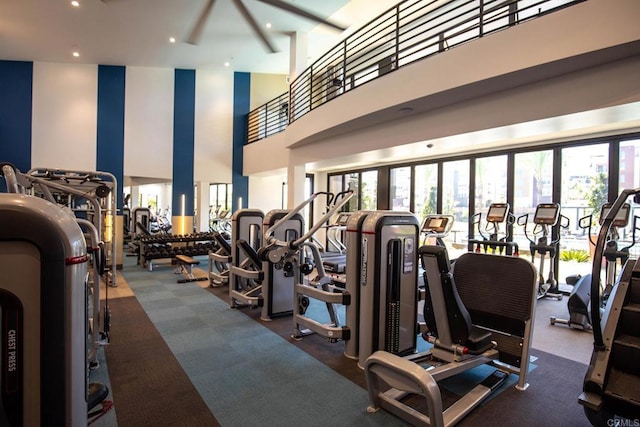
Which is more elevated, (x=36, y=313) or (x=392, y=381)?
(x=36, y=313)

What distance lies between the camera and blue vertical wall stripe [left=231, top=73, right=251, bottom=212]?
1069 cm

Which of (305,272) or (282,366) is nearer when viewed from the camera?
(282,366)

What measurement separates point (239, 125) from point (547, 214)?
8476 mm

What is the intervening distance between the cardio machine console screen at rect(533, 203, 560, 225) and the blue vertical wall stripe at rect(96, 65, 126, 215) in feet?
29.3

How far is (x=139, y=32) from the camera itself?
730 cm

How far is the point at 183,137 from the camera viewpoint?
9.89 metres

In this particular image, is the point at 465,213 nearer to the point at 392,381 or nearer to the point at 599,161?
the point at 599,161

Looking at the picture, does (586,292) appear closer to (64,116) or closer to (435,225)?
(435,225)

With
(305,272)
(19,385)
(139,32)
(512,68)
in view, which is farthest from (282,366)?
(139,32)

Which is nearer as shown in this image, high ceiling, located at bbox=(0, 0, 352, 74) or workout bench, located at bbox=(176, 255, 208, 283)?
high ceiling, located at bbox=(0, 0, 352, 74)

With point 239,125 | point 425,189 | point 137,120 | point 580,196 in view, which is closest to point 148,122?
point 137,120

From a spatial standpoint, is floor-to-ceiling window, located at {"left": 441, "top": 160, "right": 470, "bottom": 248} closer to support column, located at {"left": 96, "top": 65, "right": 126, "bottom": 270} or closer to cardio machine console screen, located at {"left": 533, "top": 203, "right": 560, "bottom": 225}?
cardio machine console screen, located at {"left": 533, "top": 203, "right": 560, "bottom": 225}

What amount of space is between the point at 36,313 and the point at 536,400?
3.07 meters

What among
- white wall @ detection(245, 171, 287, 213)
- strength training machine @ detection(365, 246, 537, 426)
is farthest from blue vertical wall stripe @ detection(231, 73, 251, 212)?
strength training machine @ detection(365, 246, 537, 426)
